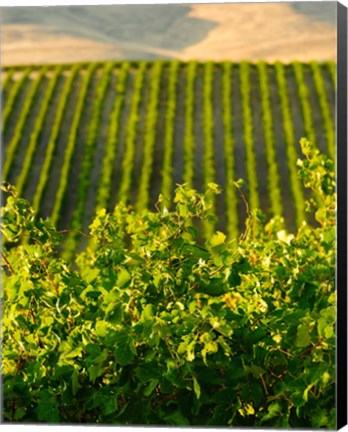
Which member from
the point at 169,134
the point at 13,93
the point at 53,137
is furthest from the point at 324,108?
the point at 13,93

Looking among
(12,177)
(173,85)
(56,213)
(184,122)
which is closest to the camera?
(56,213)

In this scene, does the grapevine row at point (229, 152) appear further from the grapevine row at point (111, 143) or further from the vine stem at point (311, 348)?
the vine stem at point (311, 348)

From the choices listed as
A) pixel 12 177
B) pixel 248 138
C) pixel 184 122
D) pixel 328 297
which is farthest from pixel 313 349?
pixel 184 122

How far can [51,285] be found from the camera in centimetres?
303

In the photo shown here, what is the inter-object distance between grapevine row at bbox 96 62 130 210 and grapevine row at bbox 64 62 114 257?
21cm

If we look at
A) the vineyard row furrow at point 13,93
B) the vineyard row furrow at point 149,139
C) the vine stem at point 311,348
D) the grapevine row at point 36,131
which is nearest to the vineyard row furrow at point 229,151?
the vineyard row furrow at point 149,139

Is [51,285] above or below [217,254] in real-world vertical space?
below

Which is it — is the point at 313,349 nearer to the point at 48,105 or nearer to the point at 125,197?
the point at 125,197

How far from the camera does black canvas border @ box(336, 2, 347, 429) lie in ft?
9.48

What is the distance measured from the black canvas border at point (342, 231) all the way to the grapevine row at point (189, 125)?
8.19m

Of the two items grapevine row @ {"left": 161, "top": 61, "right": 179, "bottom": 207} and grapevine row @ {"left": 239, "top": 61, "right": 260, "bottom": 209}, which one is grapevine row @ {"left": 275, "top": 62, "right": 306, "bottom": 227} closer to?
grapevine row @ {"left": 239, "top": 61, "right": 260, "bottom": 209}

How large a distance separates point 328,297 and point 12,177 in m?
9.78

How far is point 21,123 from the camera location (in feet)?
45.3

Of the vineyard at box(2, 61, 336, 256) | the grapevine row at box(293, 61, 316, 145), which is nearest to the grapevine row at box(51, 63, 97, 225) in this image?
the vineyard at box(2, 61, 336, 256)
